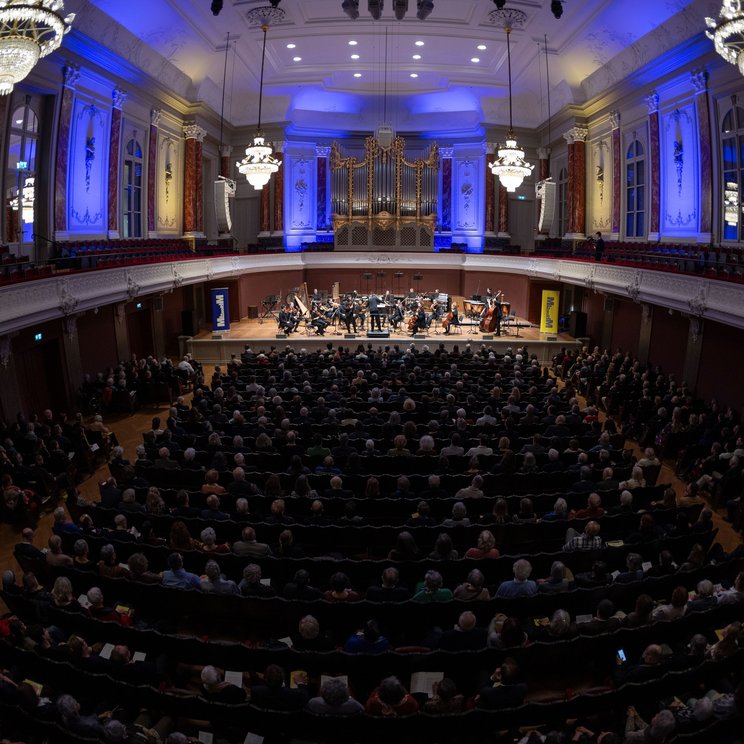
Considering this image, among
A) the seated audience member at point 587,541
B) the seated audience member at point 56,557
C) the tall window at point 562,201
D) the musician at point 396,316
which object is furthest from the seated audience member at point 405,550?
the tall window at point 562,201

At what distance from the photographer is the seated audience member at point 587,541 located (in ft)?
21.8

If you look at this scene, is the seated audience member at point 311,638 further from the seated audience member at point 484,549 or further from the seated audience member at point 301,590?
the seated audience member at point 484,549

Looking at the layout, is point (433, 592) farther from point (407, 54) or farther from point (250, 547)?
point (407, 54)

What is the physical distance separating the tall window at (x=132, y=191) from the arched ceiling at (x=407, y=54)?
2.97 meters

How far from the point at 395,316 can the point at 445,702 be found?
57.6 ft

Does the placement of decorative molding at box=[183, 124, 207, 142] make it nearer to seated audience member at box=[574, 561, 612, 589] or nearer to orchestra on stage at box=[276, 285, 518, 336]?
orchestra on stage at box=[276, 285, 518, 336]

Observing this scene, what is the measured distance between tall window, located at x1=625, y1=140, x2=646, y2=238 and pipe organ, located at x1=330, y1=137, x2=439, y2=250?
28.8 feet

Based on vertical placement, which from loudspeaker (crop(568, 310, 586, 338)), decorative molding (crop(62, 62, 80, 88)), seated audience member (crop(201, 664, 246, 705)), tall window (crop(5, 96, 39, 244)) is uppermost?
decorative molding (crop(62, 62, 80, 88))

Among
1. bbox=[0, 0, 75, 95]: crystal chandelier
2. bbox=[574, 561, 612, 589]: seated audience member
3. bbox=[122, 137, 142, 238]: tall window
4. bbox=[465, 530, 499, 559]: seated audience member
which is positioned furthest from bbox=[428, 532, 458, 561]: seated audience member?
bbox=[122, 137, 142, 238]: tall window

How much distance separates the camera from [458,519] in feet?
23.6

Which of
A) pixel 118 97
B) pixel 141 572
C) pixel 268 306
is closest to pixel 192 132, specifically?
pixel 118 97

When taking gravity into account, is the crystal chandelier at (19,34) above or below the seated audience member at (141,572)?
above

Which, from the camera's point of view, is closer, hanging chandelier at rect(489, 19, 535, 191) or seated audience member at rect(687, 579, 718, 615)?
seated audience member at rect(687, 579, 718, 615)

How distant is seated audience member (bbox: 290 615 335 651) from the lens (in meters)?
5.09
